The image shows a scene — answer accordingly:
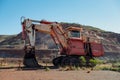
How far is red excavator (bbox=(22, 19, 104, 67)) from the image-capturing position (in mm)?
29828

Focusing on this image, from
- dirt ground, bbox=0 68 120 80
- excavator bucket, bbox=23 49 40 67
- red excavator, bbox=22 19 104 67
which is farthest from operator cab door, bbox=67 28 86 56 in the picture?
dirt ground, bbox=0 68 120 80

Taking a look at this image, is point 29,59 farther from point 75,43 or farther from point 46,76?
point 46,76

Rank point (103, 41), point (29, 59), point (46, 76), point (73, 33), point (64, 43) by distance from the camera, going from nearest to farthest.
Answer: point (46, 76)
point (29, 59)
point (64, 43)
point (73, 33)
point (103, 41)

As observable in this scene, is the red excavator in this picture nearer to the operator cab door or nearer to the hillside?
the operator cab door

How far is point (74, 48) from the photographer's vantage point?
1294 inches

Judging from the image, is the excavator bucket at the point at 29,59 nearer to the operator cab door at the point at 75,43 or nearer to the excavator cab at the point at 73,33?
the operator cab door at the point at 75,43

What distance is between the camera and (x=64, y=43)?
3297 cm

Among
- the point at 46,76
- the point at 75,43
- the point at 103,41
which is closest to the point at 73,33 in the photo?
the point at 75,43

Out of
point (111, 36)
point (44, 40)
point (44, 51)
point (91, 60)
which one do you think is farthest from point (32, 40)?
point (111, 36)

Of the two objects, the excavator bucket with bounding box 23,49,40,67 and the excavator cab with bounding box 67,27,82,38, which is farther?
the excavator cab with bounding box 67,27,82,38

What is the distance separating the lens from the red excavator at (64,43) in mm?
29828

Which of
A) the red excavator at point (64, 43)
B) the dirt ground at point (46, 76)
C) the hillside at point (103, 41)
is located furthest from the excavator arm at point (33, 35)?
the hillside at point (103, 41)

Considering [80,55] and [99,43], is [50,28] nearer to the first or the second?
[80,55]

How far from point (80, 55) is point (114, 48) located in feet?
189
